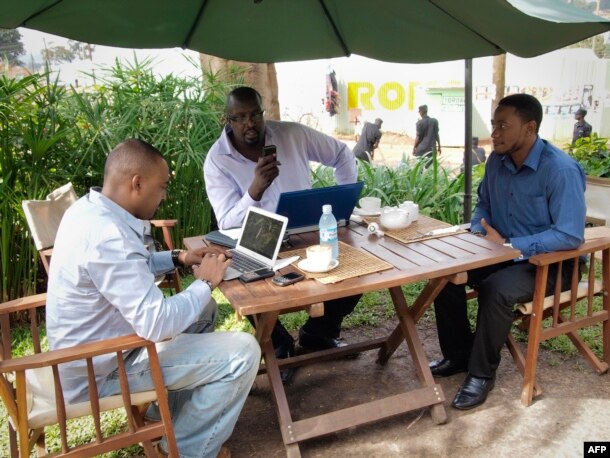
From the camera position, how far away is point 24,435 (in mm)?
1814

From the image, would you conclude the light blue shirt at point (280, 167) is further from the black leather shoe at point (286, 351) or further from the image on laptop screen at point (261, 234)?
the black leather shoe at point (286, 351)

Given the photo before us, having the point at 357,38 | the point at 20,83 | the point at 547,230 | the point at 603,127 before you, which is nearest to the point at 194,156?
the point at 20,83

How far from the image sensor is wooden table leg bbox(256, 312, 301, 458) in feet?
7.64

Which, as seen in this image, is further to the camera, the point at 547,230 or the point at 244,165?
the point at 244,165

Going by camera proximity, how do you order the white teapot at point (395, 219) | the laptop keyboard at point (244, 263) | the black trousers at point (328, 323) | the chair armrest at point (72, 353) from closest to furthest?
1. the chair armrest at point (72, 353)
2. the laptop keyboard at point (244, 263)
3. the white teapot at point (395, 219)
4. the black trousers at point (328, 323)

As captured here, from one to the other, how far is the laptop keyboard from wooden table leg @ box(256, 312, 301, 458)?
0.22 metres

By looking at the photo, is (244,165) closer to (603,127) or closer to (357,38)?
(357,38)

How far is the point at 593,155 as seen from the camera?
219 inches

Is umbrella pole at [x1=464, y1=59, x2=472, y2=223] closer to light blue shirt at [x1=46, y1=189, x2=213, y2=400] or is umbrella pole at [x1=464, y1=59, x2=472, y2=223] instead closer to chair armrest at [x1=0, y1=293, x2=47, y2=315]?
light blue shirt at [x1=46, y1=189, x2=213, y2=400]

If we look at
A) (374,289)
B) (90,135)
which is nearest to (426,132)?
(90,135)

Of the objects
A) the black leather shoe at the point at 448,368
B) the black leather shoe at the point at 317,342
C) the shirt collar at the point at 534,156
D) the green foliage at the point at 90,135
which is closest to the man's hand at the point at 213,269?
the black leather shoe at the point at 317,342

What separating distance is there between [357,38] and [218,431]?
99.5 inches

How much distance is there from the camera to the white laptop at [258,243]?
2.30 m

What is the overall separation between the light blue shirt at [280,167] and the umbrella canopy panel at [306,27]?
0.63 meters
